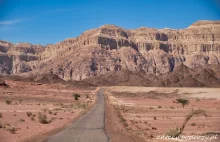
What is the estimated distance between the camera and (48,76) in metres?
182

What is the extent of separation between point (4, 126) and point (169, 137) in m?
11.3

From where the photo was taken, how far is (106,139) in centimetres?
1622

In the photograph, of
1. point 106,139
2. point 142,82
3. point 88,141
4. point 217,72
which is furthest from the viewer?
point 142,82

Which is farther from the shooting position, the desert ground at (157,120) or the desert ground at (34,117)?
the desert ground at (157,120)

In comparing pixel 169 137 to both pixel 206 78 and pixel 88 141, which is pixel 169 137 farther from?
pixel 206 78

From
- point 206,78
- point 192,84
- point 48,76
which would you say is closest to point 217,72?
point 206,78

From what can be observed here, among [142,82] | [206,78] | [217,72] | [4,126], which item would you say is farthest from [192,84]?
[4,126]

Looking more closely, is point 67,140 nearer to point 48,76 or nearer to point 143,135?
point 143,135

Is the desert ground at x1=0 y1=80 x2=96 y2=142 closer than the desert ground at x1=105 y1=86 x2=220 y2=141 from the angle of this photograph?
Yes

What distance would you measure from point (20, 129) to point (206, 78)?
435 feet

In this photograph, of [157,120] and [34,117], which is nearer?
[157,120]

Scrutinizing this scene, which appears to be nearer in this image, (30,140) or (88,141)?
(88,141)

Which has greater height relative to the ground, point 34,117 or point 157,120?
point 34,117

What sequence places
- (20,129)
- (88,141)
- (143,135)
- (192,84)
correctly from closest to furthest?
(88,141) → (143,135) → (20,129) → (192,84)
